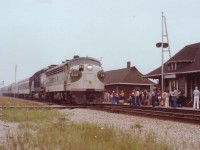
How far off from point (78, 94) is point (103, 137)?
1732 cm

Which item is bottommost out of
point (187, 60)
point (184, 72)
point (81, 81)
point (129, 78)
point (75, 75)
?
point (81, 81)

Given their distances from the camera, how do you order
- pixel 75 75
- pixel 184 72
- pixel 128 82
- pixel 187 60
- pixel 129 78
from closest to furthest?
pixel 75 75 < pixel 184 72 < pixel 187 60 < pixel 128 82 < pixel 129 78

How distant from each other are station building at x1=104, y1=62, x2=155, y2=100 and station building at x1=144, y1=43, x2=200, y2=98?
12.8 m

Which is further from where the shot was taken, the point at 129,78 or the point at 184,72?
the point at 129,78

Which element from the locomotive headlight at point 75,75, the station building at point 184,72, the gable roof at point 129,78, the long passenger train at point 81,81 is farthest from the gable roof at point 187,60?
the gable roof at point 129,78

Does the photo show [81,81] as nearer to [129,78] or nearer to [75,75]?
[75,75]

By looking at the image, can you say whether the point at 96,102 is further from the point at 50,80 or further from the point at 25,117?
the point at 25,117

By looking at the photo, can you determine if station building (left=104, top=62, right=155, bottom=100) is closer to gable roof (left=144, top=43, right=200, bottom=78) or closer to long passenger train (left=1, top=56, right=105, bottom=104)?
gable roof (left=144, top=43, right=200, bottom=78)

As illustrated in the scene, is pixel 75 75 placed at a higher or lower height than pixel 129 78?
lower

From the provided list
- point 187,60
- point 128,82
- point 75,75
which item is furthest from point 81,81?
point 128,82

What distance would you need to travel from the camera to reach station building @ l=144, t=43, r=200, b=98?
1299 inches

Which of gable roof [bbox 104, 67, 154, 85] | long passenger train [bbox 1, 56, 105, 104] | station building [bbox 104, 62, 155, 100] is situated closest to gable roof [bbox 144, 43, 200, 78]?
long passenger train [bbox 1, 56, 105, 104]

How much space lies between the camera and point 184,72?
3259 cm

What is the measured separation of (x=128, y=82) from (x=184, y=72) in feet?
71.0
